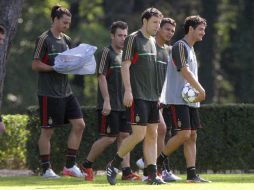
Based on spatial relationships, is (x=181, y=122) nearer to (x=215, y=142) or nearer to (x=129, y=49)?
(x=129, y=49)

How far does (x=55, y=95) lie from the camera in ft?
49.4

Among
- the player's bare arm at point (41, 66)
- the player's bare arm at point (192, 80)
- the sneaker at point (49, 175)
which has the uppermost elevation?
the player's bare arm at point (41, 66)

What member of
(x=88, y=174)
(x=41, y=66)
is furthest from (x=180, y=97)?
(x=41, y=66)

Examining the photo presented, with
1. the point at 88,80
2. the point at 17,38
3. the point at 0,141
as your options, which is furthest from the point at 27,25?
the point at 0,141

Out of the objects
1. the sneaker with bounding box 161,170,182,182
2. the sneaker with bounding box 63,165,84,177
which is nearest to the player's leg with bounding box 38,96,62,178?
the sneaker with bounding box 63,165,84,177

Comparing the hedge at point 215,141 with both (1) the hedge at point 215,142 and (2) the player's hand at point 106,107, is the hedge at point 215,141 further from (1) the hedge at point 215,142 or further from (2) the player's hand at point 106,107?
(2) the player's hand at point 106,107

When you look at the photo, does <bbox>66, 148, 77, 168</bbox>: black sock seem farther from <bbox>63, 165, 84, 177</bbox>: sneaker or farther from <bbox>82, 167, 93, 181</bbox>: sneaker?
<bbox>82, 167, 93, 181</bbox>: sneaker

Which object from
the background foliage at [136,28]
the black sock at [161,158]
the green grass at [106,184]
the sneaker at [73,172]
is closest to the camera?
the green grass at [106,184]

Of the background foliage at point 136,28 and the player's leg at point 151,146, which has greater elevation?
the background foliage at point 136,28

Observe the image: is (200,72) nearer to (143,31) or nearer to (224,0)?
(224,0)

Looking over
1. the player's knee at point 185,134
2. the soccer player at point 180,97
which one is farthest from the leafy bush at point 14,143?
the player's knee at point 185,134

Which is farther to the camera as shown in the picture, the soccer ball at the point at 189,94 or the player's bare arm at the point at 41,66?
the player's bare arm at the point at 41,66

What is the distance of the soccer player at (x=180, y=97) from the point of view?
13.3 m

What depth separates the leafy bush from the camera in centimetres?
1908
